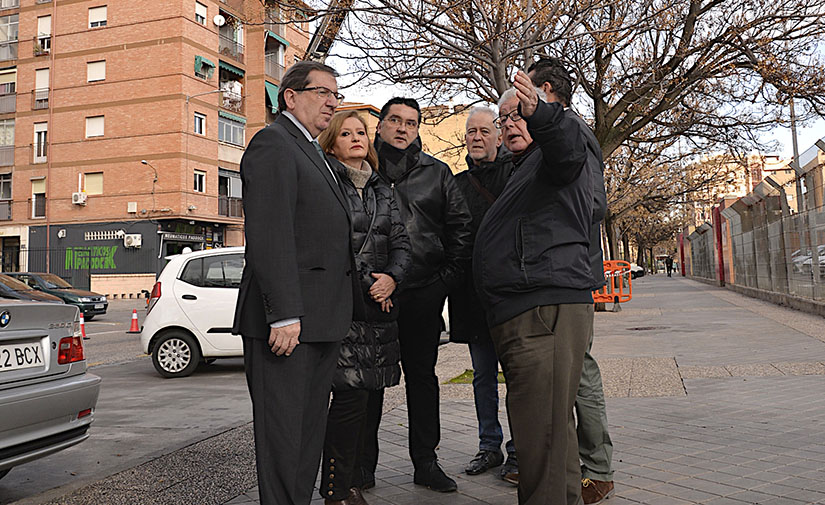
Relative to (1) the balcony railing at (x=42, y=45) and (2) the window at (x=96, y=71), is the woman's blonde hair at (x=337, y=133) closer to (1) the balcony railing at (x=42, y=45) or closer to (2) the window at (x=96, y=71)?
(2) the window at (x=96, y=71)

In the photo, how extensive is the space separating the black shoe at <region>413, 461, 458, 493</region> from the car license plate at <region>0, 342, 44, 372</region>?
2297 millimetres

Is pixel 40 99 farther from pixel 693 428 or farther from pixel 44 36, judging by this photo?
pixel 693 428

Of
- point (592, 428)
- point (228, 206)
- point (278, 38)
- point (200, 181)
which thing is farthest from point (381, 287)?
point (278, 38)

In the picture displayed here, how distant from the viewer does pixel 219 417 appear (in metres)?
6.61

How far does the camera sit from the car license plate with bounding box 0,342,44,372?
385 centimetres

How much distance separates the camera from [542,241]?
9.81 ft

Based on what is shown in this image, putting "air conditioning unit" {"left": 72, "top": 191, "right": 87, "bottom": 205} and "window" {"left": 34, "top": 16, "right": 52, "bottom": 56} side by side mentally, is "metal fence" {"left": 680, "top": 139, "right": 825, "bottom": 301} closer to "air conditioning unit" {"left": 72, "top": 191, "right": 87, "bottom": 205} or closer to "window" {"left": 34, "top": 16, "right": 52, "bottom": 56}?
"air conditioning unit" {"left": 72, "top": 191, "right": 87, "bottom": 205}

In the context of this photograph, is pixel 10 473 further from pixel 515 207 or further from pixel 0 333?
pixel 515 207

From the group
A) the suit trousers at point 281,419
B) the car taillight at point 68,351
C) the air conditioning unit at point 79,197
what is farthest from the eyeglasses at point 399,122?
the air conditioning unit at point 79,197

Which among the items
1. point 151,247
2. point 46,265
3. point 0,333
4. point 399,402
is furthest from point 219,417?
point 46,265

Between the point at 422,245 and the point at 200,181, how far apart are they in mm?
35664

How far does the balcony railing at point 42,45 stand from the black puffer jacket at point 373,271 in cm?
4114

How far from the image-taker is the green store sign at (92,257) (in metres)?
37.3

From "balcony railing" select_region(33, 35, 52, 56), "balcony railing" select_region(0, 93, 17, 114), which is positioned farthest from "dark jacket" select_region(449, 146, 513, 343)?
"balcony railing" select_region(0, 93, 17, 114)
